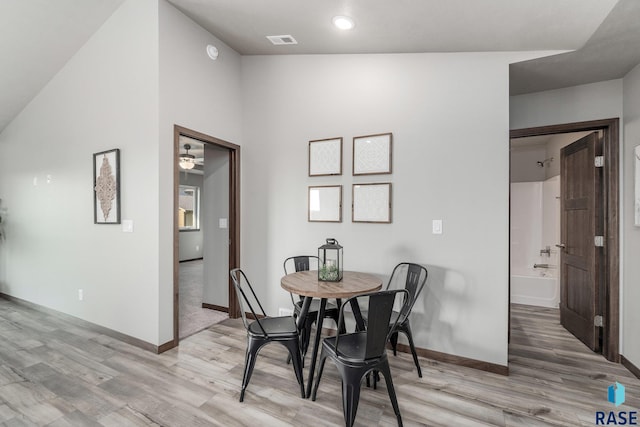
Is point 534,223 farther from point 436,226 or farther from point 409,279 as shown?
point 409,279

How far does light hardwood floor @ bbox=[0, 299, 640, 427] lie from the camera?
1910mm

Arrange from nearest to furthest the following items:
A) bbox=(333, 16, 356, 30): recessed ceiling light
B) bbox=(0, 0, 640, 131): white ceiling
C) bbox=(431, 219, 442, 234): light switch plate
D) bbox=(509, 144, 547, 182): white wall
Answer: bbox=(0, 0, 640, 131): white ceiling, bbox=(333, 16, 356, 30): recessed ceiling light, bbox=(431, 219, 442, 234): light switch plate, bbox=(509, 144, 547, 182): white wall

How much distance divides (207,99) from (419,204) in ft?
7.85

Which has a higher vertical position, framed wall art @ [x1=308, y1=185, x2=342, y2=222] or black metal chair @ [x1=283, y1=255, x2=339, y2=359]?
framed wall art @ [x1=308, y1=185, x2=342, y2=222]

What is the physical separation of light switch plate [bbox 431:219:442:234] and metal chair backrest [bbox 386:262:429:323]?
14.2 inches

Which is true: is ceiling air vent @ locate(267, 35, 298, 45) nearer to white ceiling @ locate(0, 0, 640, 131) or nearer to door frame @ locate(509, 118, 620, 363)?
white ceiling @ locate(0, 0, 640, 131)

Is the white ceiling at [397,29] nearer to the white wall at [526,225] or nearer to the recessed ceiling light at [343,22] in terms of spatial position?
the recessed ceiling light at [343,22]

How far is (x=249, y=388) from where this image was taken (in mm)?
2209

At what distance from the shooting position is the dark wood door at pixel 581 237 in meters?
2.93

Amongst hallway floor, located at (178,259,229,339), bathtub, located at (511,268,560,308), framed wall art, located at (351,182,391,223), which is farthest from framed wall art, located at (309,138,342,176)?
bathtub, located at (511,268,560,308)

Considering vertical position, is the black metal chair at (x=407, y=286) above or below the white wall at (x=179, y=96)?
below

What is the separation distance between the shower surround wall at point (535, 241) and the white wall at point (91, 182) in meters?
4.96

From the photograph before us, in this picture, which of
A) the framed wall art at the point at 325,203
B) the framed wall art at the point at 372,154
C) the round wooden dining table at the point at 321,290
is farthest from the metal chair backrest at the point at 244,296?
the framed wall art at the point at 372,154

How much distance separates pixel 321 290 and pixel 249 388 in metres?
0.89
